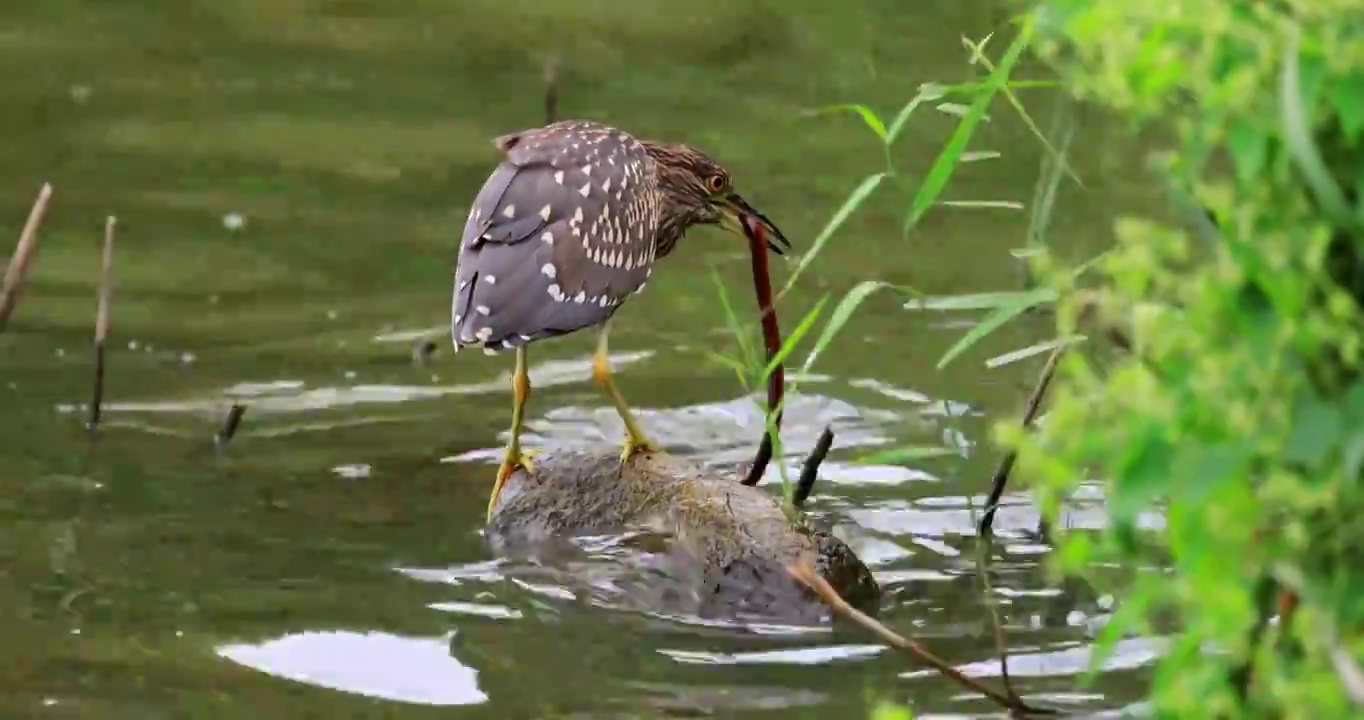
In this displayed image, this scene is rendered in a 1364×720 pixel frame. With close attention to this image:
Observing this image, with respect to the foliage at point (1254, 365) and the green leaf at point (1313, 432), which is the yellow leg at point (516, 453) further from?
the green leaf at point (1313, 432)

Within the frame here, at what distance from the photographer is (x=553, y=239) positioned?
6.01 meters

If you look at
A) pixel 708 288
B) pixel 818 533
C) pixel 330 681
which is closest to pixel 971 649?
pixel 818 533

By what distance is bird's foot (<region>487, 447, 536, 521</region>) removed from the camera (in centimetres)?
612

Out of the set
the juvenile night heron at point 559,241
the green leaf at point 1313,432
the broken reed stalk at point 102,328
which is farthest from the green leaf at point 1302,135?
the broken reed stalk at point 102,328

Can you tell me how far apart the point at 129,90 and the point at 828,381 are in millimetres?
4946

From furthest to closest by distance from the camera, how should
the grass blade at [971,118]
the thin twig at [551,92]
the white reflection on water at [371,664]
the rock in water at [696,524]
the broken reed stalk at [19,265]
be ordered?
1. the thin twig at [551,92]
2. the broken reed stalk at [19,265]
3. the rock in water at [696,524]
4. the white reflection on water at [371,664]
5. the grass blade at [971,118]

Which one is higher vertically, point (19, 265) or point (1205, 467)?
point (1205, 467)

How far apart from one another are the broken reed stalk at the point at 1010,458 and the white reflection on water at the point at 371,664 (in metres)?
1.33

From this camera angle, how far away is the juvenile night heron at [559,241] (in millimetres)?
5812

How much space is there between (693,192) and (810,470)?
1.18m

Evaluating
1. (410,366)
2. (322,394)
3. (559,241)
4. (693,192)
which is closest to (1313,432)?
(559,241)

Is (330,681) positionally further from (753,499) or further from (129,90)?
(129,90)

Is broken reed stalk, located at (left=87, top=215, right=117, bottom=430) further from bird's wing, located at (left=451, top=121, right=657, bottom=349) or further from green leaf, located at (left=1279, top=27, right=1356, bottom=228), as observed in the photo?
green leaf, located at (left=1279, top=27, right=1356, bottom=228)

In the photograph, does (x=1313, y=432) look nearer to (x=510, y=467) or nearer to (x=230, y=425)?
(x=510, y=467)
